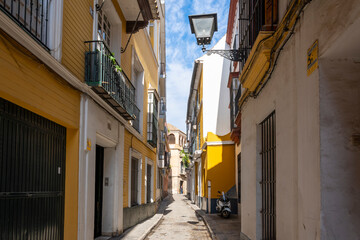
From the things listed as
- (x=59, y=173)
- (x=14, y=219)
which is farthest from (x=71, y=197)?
(x=14, y=219)

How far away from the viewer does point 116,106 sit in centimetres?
909

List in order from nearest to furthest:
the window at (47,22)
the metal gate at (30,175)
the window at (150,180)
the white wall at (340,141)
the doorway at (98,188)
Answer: the white wall at (340,141) < the metal gate at (30,175) < the window at (47,22) < the doorway at (98,188) < the window at (150,180)

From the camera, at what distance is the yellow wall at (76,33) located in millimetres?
6333

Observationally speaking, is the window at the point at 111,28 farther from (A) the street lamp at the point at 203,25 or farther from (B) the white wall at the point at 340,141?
(B) the white wall at the point at 340,141

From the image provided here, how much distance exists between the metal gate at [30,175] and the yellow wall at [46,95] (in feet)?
0.52

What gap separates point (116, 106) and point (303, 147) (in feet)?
18.8

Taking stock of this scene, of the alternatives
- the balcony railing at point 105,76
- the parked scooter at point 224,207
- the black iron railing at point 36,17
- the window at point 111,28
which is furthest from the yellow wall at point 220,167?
the black iron railing at point 36,17

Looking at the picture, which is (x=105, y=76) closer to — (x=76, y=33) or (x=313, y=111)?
(x=76, y=33)

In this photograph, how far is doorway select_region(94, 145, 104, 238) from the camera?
9.45 m

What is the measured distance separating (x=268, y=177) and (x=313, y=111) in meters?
2.95

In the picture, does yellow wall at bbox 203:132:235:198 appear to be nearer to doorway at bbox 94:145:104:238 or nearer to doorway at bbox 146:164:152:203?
doorway at bbox 146:164:152:203

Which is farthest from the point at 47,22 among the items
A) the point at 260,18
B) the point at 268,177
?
the point at 268,177

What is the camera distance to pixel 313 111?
383cm

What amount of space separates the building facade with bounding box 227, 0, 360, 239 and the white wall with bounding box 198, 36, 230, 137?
12.5 metres
